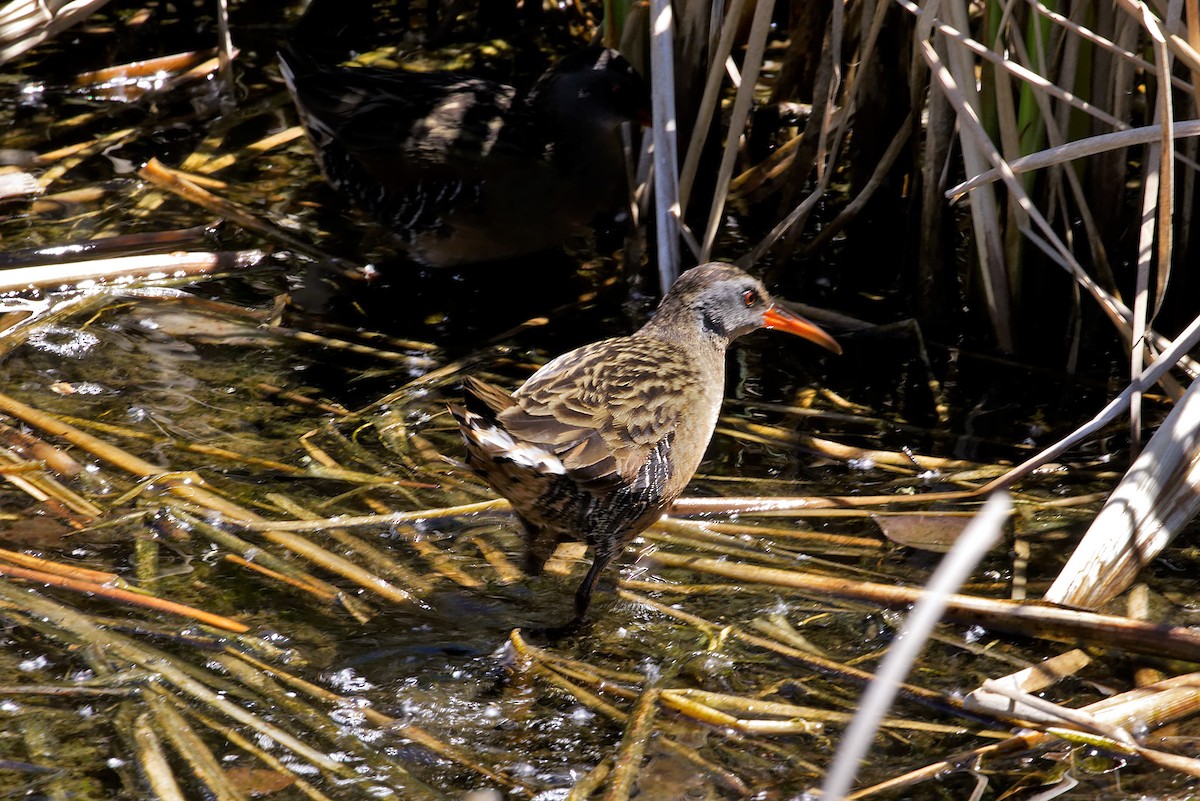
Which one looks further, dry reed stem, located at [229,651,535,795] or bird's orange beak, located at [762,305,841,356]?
bird's orange beak, located at [762,305,841,356]

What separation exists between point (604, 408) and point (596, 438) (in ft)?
0.37

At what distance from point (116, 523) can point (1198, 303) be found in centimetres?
310

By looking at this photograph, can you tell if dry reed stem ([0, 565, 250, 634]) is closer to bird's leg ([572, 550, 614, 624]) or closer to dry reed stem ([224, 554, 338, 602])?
dry reed stem ([224, 554, 338, 602])

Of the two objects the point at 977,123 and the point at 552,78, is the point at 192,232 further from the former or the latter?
the point at 977,123

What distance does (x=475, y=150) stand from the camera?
423cm

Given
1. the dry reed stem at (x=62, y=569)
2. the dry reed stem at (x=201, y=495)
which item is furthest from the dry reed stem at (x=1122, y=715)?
the dry reed stem at (x=62, y=569)

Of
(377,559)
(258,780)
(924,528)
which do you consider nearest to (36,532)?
(377,559)

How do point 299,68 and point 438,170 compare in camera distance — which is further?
point 299,68

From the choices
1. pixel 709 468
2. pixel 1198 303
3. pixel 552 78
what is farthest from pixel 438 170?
pixel 1198 303

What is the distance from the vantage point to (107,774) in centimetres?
221

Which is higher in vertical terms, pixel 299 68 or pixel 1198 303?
pixel 299 68

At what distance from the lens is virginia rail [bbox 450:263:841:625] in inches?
104

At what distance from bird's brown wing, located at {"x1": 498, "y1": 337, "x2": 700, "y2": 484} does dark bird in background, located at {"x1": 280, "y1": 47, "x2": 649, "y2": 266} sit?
1.26 meters

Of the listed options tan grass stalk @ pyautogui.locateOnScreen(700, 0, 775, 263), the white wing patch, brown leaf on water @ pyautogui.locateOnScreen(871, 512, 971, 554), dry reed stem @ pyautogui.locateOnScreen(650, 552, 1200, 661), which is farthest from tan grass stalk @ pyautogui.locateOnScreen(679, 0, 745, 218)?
the white wing patch
